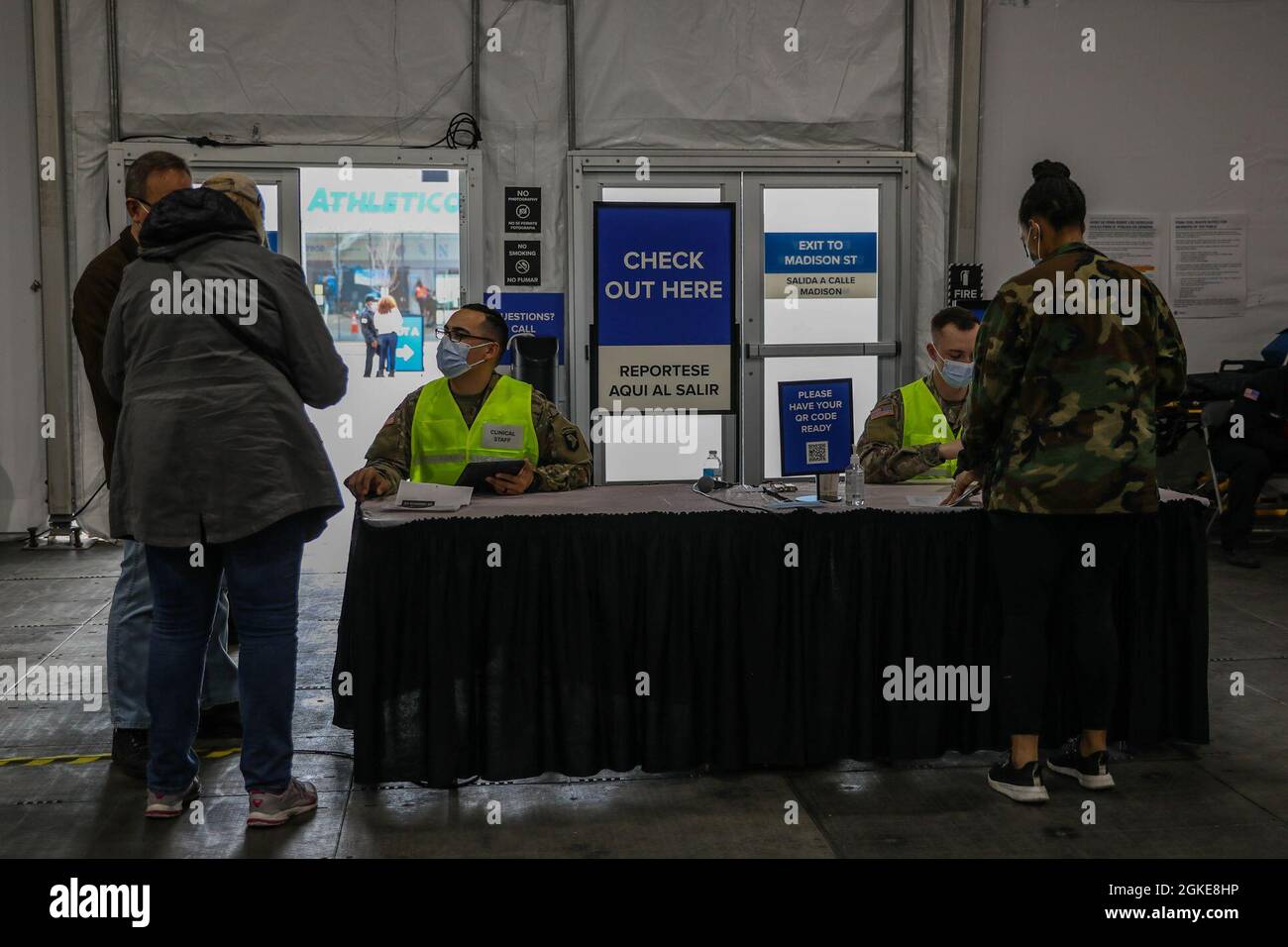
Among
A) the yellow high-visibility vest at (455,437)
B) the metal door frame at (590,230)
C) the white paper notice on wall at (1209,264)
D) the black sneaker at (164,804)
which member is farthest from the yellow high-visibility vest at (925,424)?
the white paper notice on wall at (1209,264)

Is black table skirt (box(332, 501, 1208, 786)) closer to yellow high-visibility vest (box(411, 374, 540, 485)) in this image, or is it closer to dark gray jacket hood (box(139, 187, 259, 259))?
yellow high-visibility vest (box(411, 374, 540, 485))

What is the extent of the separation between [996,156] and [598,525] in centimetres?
520

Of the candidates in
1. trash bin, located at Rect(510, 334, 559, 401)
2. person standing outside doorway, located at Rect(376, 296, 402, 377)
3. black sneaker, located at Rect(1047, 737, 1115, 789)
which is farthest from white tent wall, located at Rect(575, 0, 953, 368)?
black sneaker, located at Rect(1047, 737, 1115, 789)

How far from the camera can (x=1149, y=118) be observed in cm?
751

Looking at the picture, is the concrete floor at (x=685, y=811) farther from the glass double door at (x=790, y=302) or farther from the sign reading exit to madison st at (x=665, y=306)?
the glass double door at (x=790, y=302)

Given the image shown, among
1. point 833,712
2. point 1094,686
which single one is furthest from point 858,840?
point 1094,686

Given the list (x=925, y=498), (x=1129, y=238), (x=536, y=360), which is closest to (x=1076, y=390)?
(x=925, y=498)

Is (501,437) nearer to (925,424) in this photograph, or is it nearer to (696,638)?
(696,638)

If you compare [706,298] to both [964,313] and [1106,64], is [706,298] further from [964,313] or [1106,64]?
[1106,64]

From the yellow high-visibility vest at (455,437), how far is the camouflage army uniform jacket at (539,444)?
0.03m

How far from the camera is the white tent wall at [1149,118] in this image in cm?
741

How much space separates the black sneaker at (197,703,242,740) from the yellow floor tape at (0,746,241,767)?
0.13 metres

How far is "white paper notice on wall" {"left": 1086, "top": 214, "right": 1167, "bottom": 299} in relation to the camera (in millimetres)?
7523
